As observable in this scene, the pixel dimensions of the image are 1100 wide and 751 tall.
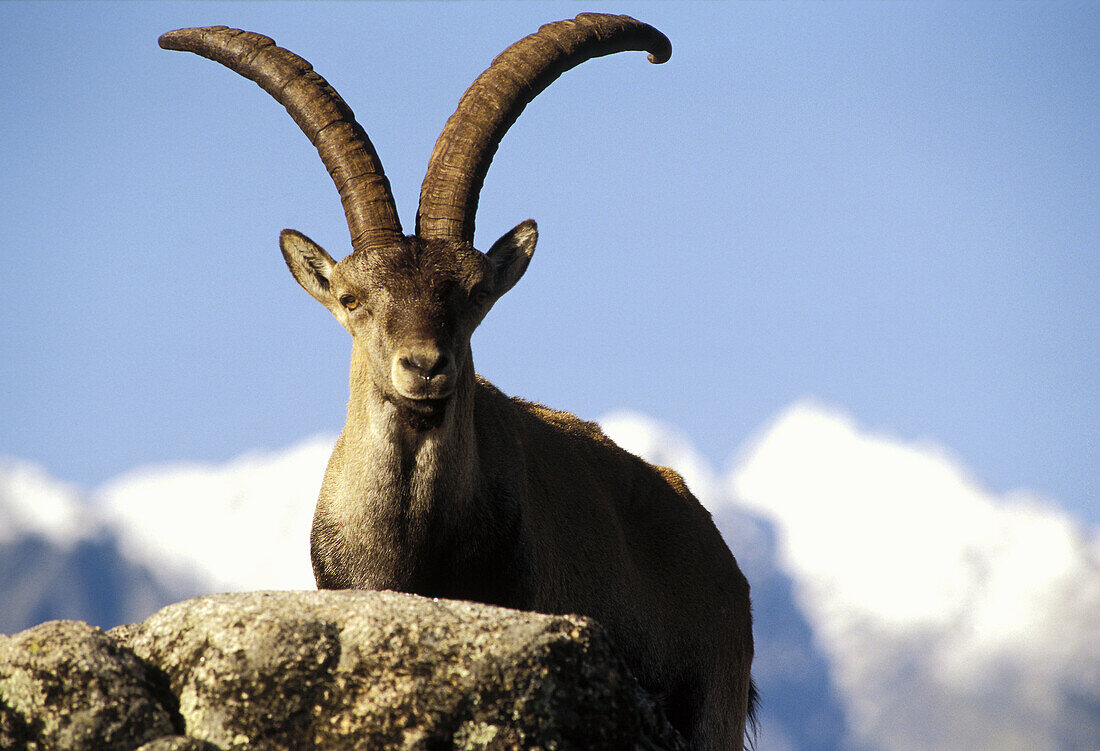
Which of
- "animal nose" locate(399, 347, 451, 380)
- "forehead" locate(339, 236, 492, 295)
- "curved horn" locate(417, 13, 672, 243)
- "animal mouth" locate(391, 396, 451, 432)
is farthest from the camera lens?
"curved horn" locate(417, 13, 672, 243)

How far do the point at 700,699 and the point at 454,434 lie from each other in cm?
404

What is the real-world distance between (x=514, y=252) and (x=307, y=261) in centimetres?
172

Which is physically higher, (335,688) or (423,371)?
(423,371)

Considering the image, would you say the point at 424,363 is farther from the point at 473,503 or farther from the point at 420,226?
the point at 420,226

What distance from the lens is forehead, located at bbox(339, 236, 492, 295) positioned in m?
8.76

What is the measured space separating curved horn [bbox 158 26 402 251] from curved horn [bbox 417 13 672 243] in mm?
379

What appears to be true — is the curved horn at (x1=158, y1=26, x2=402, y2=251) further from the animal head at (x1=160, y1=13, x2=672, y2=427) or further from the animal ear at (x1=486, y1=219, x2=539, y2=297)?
the animal ear at (x1=486, y1=219, x2=539, y2=297)

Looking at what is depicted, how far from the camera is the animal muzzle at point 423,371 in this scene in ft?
26.6

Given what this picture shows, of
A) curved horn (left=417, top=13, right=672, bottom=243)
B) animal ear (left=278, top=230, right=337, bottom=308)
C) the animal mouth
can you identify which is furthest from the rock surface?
curved horn (left=417, top=13, right=672, bottom=243)

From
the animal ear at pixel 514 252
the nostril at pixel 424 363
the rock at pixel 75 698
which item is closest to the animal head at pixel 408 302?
the nostril at pixel 424 363

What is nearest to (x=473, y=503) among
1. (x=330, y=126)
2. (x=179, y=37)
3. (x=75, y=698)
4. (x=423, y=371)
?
(x=423, y=371)

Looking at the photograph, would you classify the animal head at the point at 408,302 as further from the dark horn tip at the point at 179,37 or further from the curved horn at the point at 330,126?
the dark horn tip at the point at 179,37

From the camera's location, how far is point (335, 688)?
552 centimetres

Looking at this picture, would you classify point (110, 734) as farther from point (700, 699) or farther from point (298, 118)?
point (700, 699)
